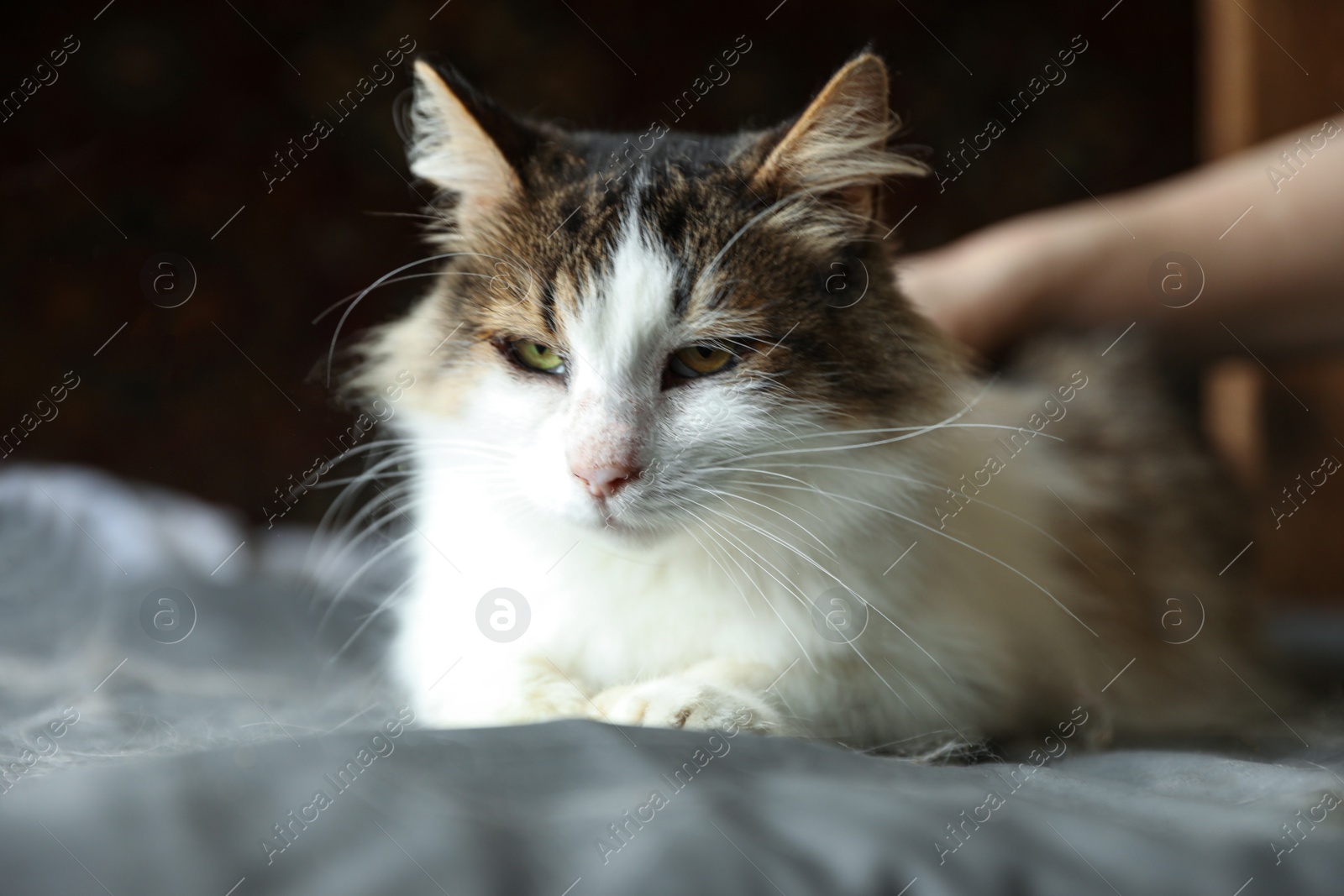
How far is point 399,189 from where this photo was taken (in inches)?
103

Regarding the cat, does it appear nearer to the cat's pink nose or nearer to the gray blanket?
the cat's pink nose

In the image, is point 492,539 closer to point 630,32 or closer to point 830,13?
point 630,32

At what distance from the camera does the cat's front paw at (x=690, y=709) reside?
879 millimetres

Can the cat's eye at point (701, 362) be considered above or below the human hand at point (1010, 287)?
above

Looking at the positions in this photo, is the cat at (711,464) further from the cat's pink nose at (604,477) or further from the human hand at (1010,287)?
the human hand at (1010,287)

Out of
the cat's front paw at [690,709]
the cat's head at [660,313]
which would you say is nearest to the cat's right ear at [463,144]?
the cat's head at [660,313]

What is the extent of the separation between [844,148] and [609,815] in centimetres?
80

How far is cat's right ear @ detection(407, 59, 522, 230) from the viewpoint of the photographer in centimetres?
111

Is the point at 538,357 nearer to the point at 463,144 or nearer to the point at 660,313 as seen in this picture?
the point at 660,313

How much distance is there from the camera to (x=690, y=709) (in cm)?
89

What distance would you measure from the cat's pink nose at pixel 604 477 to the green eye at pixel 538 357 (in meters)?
0.17

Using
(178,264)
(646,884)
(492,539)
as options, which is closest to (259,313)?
(178,264)

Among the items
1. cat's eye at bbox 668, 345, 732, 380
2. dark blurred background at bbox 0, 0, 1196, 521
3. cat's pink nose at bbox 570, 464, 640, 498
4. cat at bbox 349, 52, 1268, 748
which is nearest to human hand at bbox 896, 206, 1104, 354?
dark blurred background at bbox 0, 0, 1196, 521

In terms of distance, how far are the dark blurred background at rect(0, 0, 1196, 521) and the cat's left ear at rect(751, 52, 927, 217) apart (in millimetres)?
152
